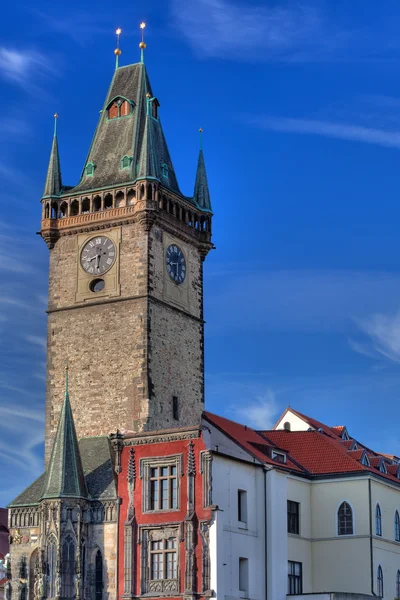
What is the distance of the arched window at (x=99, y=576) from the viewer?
6706 centimetres

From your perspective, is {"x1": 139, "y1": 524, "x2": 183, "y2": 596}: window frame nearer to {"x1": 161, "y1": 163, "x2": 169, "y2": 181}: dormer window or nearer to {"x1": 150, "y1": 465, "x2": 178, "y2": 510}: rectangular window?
{"x1": 150, "y1": 465, "x2": 178, "y2": 510}: rectangular window

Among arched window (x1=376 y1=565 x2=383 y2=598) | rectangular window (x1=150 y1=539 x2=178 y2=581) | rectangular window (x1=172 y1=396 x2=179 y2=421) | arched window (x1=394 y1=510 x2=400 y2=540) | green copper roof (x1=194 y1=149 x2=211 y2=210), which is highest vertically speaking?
green copper roof (x1=194 y1=149 x2=211 y2=210)

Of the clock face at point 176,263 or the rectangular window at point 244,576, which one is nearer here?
the rectangular window at point 244,576

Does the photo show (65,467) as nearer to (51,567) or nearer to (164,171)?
(51,567)

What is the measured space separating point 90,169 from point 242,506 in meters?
22.7

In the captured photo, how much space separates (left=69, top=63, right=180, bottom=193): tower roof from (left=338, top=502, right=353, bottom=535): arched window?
→ 69.6 feet

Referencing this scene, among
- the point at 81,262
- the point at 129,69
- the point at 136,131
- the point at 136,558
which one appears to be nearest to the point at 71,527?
the point at 136,558

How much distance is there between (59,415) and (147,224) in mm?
11963

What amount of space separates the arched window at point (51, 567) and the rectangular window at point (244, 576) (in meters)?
9.61

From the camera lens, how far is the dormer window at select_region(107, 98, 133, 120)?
79.1 metres

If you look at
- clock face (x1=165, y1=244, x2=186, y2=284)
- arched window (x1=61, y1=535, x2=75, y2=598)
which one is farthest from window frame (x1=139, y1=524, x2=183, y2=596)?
clock face (x1=165, y1=244, x2=186, y2=284)

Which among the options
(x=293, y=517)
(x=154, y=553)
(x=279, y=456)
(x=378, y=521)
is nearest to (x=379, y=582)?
(x=378, y=521)

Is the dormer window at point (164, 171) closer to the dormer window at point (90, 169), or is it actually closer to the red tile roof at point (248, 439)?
the dormer window at point (90, 169)

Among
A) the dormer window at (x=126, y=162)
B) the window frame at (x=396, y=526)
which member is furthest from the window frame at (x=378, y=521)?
the dormer window at (x=126, y=162)
